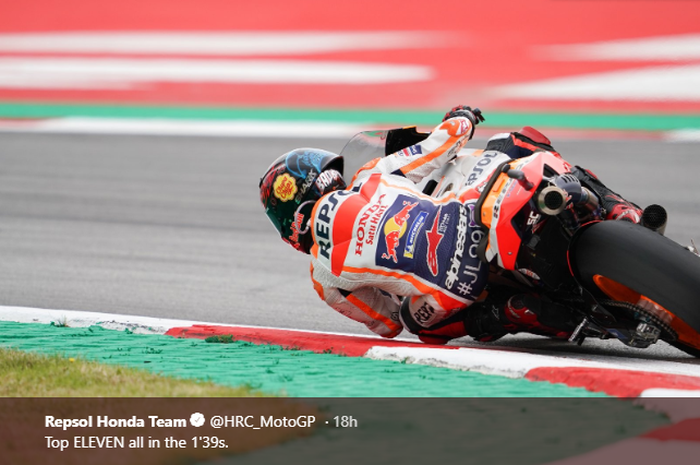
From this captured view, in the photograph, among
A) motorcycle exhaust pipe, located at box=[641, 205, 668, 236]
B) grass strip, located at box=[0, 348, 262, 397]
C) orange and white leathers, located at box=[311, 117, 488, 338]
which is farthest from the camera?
orange and white leathers, located at box=[311, 117, 488, 338]

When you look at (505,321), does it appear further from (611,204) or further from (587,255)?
(611,204)

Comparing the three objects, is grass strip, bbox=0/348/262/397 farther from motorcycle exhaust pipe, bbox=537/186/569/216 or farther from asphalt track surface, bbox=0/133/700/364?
asphalt track surface, bbox=0/133/700/364

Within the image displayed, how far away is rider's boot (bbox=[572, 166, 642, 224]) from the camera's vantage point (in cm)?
421

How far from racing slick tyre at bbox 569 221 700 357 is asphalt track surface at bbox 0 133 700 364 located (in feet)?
2.03

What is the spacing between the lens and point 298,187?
460cm

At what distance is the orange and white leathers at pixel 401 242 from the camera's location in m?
4.21

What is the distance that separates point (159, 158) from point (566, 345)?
26.2ft

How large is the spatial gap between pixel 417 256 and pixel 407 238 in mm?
93

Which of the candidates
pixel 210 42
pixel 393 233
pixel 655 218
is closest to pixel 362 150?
pixel 393 233

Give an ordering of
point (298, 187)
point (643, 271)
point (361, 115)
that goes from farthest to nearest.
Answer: point (361, 115)
point (298, 187)
point (643, 271)
